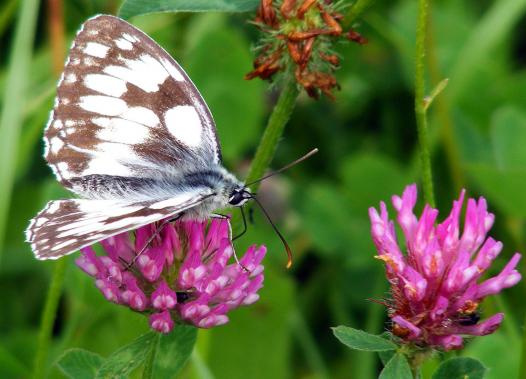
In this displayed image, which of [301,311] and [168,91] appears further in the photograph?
[301,311]

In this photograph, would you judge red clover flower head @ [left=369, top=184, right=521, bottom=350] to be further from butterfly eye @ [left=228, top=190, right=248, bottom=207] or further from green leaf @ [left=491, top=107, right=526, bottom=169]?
green leaf @ [left=491, top=107, right=526, bottom=169]

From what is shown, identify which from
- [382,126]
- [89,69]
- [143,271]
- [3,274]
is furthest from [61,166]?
[382,126]

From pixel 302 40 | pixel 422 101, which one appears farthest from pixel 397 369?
pixel 302 40

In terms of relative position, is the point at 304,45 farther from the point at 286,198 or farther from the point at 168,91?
the point at 286,198

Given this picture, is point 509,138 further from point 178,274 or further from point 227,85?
point 178,274

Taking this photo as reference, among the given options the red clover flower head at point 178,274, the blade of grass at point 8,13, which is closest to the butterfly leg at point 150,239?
the red clover flower head at point 178,274

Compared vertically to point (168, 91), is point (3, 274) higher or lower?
lower

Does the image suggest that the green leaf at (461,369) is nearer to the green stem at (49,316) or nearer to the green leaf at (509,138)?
the green stem at (49,316)
